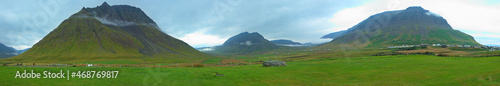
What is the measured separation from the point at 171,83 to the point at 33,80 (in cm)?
1206

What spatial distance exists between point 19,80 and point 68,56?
206942mm

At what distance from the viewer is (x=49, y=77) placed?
25.4 metres

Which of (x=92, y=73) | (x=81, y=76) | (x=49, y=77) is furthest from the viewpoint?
(x=92, y=73)

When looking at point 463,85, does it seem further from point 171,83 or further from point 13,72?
point 13,72

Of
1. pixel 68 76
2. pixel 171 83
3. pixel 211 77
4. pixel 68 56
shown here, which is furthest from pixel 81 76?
pixel 68 56

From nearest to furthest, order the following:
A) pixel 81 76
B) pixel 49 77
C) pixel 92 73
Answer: pixel 49 77, pixel 81 76, pixel 92 73

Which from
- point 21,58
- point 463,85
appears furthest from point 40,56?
point 463,85

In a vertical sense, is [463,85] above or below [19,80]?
below

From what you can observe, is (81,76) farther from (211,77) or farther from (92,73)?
(211,77)

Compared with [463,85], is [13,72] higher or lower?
higher

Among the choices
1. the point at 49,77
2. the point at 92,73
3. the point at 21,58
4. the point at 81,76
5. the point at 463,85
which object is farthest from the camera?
the point at 21,58

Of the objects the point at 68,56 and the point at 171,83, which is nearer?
the point at 171,83

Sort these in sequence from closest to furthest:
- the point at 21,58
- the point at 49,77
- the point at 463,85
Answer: the point at 463,85
the point at 49,77
the point at 21,58

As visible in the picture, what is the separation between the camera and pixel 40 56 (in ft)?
639
